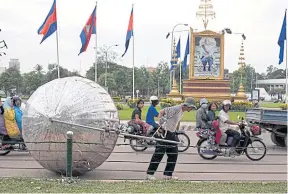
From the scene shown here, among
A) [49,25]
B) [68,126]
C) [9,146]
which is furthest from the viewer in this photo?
[49,25]

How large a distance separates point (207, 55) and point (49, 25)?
63.3 ft

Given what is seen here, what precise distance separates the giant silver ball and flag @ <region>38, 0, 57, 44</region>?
15.3m

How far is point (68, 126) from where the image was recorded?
22.8 feet

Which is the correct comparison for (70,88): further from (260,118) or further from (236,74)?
(236,74)

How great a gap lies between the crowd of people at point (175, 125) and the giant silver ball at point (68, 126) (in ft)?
2.71

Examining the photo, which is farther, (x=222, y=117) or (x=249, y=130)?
(x=249, y=130)

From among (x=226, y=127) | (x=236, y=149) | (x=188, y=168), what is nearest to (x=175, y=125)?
(x=188, y=168)

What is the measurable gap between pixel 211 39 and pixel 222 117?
2965 cm

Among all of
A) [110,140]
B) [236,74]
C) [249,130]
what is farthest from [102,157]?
[236,74]

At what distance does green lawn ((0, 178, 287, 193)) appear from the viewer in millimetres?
6301

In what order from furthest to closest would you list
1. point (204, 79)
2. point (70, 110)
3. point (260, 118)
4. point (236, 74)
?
point (236, 74) < point (204, 79) < point (260, 118) < point (70, 110)

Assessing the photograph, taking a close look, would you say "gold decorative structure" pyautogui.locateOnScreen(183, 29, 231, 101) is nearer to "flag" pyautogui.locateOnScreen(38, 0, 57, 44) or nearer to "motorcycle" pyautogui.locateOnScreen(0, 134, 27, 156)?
"flag" pyautogui.locateOnScreen(38, 0, 57, 44)

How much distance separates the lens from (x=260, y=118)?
12.5 metres

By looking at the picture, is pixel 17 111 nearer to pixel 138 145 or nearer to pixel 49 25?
pixel 138 145
